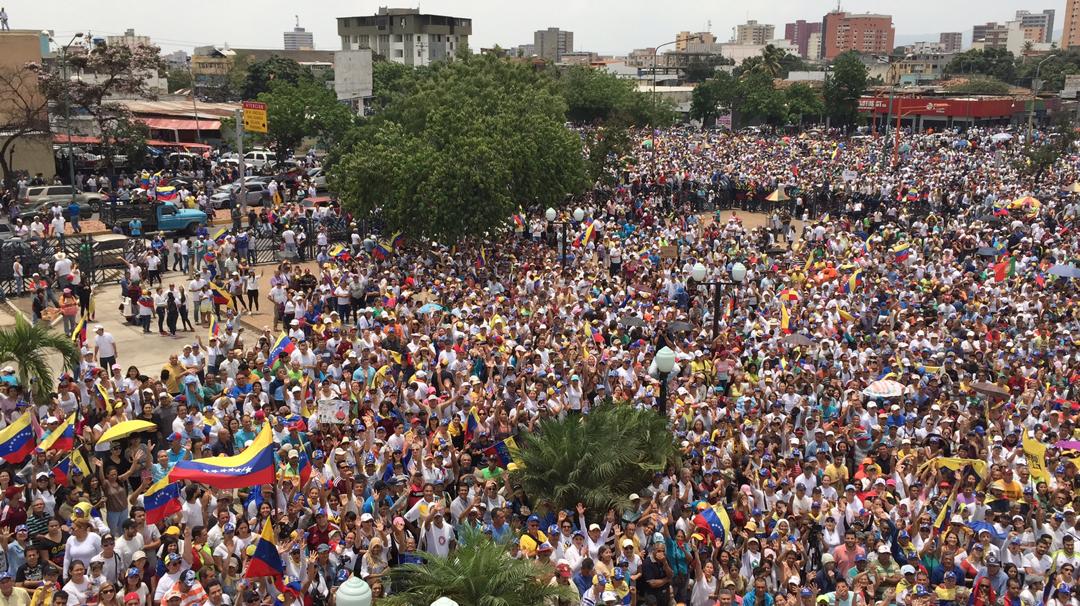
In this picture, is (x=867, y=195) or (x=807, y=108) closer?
Answer: (x=867, y=195)

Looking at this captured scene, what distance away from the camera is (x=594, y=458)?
12.1 meters

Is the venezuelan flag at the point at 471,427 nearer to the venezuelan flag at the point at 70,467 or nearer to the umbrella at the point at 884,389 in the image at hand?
the venezuelan flag at the point at 70,467

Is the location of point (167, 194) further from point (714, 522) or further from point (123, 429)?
point (714, 522)

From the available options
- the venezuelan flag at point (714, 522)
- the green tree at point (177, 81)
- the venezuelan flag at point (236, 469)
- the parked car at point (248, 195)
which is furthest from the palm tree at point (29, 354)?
the green tree at point (177, 81)

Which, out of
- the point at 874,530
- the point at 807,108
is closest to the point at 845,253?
the point at 874,530

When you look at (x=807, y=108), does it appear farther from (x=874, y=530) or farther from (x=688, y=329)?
(x=874, y=530)

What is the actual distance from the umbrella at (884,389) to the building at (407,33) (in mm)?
109205

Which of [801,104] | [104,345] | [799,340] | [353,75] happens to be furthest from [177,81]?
[799,340]

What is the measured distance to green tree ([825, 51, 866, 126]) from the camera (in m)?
81.7

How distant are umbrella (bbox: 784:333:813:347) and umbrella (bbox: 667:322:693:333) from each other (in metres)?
1.82

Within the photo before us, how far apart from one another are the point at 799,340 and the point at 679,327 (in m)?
2.21

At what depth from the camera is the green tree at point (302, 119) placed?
167ft

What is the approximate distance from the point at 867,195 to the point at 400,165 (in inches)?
769

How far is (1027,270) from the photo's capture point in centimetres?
2439
